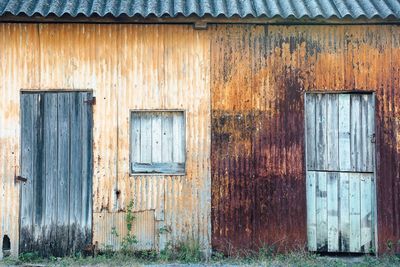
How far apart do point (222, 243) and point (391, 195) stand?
3020 millimetres

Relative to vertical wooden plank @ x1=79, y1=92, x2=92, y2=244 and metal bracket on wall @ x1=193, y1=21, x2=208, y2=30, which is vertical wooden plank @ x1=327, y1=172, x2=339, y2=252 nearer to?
metal bracket on wall @ x1=193, y1=21, x2=208, y2=30

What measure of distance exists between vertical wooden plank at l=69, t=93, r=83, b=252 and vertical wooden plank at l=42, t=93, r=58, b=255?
0.27 meters

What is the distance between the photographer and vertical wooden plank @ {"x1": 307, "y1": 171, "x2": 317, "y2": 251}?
28.1ft

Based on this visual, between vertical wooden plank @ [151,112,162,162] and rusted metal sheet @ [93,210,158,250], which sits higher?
vertical wooden plank @ [151,112,162,162]

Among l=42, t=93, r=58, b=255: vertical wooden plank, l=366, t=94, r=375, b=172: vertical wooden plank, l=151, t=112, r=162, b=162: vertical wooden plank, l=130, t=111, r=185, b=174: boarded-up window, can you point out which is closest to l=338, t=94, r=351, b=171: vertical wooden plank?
l=366, t=94, r=375, b=172: vertical wooden plank

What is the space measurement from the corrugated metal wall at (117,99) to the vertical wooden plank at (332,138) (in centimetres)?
209

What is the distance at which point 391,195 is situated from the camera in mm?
8555

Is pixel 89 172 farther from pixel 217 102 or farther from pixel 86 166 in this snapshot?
pixel 217 102

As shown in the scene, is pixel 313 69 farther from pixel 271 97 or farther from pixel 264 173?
pixel 264 173

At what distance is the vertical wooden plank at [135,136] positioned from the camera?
858 centimetres

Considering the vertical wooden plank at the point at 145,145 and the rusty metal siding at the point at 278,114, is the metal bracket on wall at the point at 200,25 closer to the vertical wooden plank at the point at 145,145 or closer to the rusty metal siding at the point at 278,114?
the rusty metal siding at the point at 278,114

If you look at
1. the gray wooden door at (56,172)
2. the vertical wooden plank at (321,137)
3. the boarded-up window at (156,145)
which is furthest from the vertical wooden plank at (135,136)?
the vertical wooden plank at (321,137)

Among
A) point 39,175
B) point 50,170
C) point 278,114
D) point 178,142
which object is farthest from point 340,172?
point 39,175

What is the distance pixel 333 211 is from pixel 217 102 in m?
2.75
